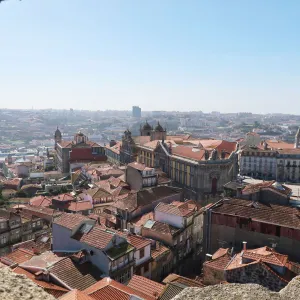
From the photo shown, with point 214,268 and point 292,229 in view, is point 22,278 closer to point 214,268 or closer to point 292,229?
point 214,268

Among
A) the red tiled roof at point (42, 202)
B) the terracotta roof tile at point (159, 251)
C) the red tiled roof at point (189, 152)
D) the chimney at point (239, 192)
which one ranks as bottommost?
the red tiled roof at point (42, 202)

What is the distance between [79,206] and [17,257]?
57.6ft

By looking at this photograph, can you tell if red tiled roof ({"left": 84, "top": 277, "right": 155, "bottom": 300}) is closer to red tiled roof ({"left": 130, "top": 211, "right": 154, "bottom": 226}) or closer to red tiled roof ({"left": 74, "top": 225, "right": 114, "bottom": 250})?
red tiled roof ({"left": 74, "top": 225, "right": 114, "bottom": 250})

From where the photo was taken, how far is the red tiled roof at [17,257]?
22950 millimetres

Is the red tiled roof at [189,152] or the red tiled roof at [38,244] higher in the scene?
the red tiled roof at [189,152]

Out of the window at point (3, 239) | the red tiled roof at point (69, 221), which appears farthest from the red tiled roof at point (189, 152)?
the red tiled roof at point (69, 221)

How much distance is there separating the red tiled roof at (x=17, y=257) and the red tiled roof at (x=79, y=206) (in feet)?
52.1

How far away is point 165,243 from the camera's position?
2900 cm

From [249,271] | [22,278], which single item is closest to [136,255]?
[249,271]

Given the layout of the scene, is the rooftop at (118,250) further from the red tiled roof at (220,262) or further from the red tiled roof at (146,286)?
the red tiled roof at (220,262)

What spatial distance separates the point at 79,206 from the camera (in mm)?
41375

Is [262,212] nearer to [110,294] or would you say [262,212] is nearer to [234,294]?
[110,294]

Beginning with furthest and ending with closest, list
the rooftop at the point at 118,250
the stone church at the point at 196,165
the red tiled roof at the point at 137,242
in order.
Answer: the stone church at the point at 196,165
the red tiled roof at the point at 137,242
the rooftop at the point at 118,250

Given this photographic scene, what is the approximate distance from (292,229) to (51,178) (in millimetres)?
54203
